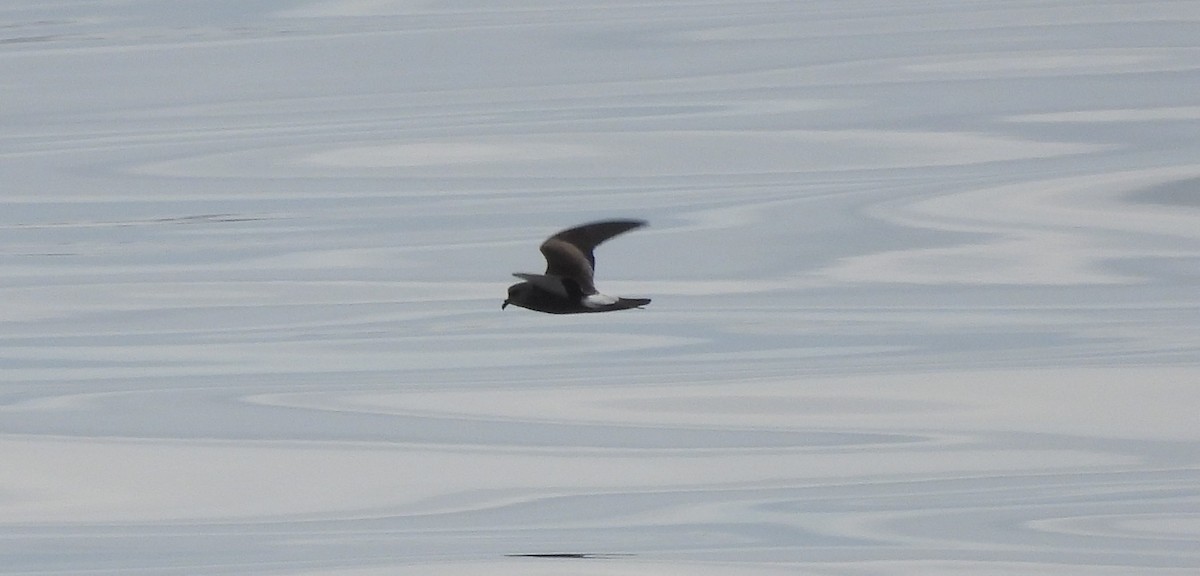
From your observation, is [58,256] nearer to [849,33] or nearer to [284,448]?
[284,448]

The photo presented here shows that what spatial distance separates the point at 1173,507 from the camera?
1099 centimetres

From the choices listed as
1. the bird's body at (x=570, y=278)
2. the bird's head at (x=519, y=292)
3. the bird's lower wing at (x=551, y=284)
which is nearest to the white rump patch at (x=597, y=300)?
the bird's body at (x=570, y=278)

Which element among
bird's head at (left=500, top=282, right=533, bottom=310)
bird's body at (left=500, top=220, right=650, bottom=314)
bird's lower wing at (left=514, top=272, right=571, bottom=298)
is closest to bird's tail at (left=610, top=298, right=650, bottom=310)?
bird's body at (left=500, top=220, right=650, bottom=314)

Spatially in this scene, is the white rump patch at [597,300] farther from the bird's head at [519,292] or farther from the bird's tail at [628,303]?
the bird's head at [519,292]

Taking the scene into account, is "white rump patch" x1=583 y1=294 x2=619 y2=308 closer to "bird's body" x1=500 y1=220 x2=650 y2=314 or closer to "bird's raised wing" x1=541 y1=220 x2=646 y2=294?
"bird's body" x1=500 y1=220 x2=650 y2=314

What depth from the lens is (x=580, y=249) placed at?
9008 mm

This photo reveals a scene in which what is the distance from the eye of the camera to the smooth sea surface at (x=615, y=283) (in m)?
11.3

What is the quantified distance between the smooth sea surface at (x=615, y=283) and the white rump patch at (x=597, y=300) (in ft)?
7.39

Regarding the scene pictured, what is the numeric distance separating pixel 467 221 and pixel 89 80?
532 centimetres

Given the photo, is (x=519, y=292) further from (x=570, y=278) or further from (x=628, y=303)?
(x=628, y=303)

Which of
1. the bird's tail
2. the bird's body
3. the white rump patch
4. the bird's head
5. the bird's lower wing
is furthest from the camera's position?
the bird's head

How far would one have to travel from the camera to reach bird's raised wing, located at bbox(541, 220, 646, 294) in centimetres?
871

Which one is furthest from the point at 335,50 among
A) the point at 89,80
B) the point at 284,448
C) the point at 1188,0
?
the point at 284,448

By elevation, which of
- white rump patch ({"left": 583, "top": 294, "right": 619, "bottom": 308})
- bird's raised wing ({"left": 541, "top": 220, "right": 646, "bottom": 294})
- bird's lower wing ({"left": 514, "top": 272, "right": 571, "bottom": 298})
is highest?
bird's raised wing ({"left": 541, "top": 220, "right": 646, "bottom": 294})
